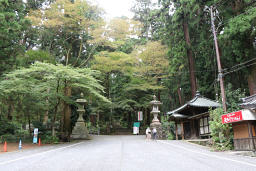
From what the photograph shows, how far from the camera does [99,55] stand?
2548 cm

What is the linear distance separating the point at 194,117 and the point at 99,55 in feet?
44.2

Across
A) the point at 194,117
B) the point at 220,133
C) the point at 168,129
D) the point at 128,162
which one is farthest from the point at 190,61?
the point at 128,162

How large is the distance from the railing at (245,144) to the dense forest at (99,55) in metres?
4.02

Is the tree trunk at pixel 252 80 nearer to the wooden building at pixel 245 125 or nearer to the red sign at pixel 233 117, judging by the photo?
the wooden building at pixel 245 125

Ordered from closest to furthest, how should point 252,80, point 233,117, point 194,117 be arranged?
point 233,117 < point 252,80 < point 194,117

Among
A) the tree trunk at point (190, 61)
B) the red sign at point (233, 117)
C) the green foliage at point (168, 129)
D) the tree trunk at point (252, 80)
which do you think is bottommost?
the green foliage at point (168, 129)

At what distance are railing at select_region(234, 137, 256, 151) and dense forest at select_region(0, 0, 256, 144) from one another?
4016 millimetres

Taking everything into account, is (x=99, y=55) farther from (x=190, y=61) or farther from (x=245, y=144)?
(x=245, y=144)

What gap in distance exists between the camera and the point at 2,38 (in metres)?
17.7

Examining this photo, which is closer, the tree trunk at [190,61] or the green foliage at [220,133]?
the green foliage at [220,133]

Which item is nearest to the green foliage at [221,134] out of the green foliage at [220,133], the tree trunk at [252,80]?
the green foliage at [220,133]

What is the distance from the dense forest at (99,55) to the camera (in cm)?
1580

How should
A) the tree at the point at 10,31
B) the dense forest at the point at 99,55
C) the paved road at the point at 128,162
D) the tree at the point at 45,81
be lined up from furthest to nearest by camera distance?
the tree at the point at 10,31 → the dense forest at the point at 99,55 → the tree at the point at 45,81 → the paved road at the point at 128,162

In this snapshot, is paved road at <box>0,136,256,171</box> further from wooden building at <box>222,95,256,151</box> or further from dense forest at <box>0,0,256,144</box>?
dense forest at <box>0,0,256,144</box>
